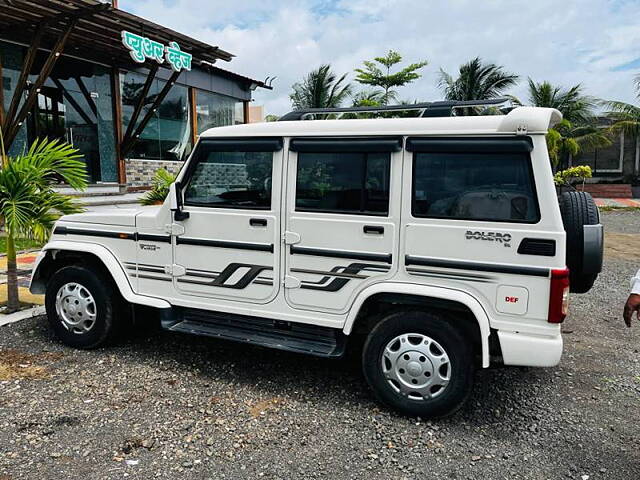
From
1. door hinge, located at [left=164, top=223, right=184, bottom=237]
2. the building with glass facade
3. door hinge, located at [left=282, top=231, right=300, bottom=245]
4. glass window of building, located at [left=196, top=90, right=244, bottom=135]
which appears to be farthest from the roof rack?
glass window of building, located at [left=196, top=90, right=244, bottom=135]

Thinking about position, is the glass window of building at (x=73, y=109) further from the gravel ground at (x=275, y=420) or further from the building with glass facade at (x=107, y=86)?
the gravel ground at (x=275, y=420)

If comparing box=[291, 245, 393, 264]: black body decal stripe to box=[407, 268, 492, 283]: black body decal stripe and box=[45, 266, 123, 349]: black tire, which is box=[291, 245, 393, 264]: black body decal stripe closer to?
box=[407, 268, 492, 283]: black body decal stripe

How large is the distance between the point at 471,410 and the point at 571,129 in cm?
2693

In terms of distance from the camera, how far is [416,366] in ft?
11.4

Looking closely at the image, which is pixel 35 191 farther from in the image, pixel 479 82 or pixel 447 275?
pixel 479 82

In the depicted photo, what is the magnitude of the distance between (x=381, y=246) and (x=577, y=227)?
51.5 inches

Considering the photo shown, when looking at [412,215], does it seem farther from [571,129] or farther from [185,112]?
[571,129]

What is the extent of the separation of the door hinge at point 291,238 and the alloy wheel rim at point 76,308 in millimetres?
1971

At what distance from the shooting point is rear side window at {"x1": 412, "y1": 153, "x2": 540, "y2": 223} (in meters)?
3.25

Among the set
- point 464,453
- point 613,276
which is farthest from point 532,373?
point 613,276

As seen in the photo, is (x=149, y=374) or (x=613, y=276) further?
(x=613, y=276)

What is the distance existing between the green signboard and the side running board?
10.5 metres

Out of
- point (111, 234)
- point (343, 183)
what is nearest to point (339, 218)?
point (343, 183)

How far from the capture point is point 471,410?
3.72 meters
